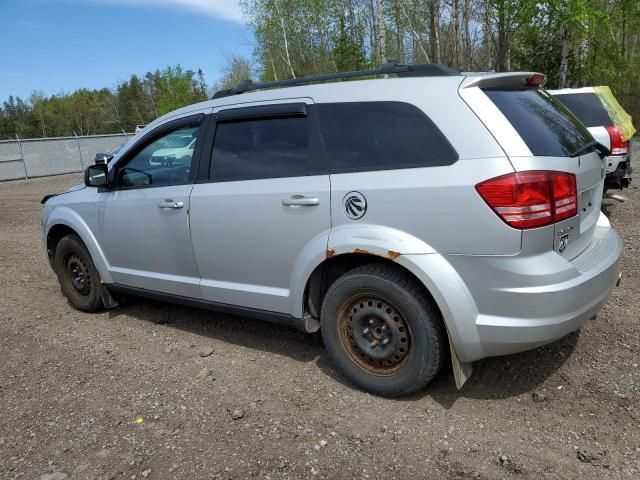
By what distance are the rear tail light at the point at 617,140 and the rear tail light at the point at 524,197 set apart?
5.28 m

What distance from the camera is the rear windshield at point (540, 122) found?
293 centimetres

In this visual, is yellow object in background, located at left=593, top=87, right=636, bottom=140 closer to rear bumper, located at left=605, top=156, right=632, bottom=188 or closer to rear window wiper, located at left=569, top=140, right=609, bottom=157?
rear bumper, located at left=605, top=156, right=632, bottom=188

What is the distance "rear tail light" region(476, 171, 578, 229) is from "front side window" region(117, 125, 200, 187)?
7.59ft

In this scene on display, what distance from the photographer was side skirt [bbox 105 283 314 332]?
366cm

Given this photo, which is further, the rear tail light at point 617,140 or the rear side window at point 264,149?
the rear tail light at point 617,140

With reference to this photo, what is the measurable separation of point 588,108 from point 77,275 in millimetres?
7020

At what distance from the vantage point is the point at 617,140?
728 cm

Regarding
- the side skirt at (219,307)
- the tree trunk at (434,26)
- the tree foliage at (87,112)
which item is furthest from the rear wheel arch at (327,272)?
the tree foliage at (87,112)

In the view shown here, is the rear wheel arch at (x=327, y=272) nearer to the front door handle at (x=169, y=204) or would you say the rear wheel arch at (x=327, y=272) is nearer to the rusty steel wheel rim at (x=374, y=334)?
the rusty steel wheel rim at (x=374, y=334)

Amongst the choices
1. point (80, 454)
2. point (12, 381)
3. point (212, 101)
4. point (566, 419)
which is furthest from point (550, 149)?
point (12, 381)

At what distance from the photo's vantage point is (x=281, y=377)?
3.72m

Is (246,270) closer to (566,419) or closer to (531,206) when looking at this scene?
(531,206)

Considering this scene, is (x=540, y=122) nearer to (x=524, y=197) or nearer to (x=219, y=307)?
(x=524, y=197)

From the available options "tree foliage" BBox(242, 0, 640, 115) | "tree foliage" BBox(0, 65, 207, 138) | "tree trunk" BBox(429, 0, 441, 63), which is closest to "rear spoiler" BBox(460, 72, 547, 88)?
"tree foliage" BBox(242, 0, 640, 115)
